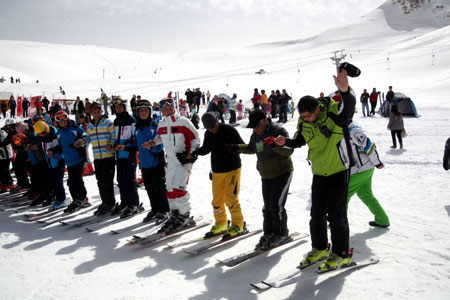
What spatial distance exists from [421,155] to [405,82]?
24.7 meters

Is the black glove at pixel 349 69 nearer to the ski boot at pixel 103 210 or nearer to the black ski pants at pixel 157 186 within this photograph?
the black ski pants at pixel 157 186

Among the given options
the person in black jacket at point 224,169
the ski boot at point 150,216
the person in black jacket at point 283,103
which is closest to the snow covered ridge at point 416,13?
the person in black jacket at point 283,103

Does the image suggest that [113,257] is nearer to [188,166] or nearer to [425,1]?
[188,166]

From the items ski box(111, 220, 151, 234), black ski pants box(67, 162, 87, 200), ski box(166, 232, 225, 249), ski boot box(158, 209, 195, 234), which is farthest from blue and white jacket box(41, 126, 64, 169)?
ski box(166, 232, 225, 249)

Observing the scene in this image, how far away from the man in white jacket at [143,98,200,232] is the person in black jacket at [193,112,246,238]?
19.8 inches

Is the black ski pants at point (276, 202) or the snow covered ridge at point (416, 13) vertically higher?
the snow covered ridge at point (416, 13)

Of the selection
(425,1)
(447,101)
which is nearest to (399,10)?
(425,1)

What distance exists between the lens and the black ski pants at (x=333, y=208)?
12.2 feet

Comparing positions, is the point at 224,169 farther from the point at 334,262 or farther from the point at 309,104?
the point at 334,262

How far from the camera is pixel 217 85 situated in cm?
4044

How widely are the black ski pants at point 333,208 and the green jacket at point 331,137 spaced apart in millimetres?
100

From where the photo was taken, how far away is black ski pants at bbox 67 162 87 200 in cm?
689

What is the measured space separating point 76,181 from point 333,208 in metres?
5.14

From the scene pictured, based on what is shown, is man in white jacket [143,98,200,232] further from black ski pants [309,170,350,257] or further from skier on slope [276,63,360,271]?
black ski pants [309,170,350,257]
